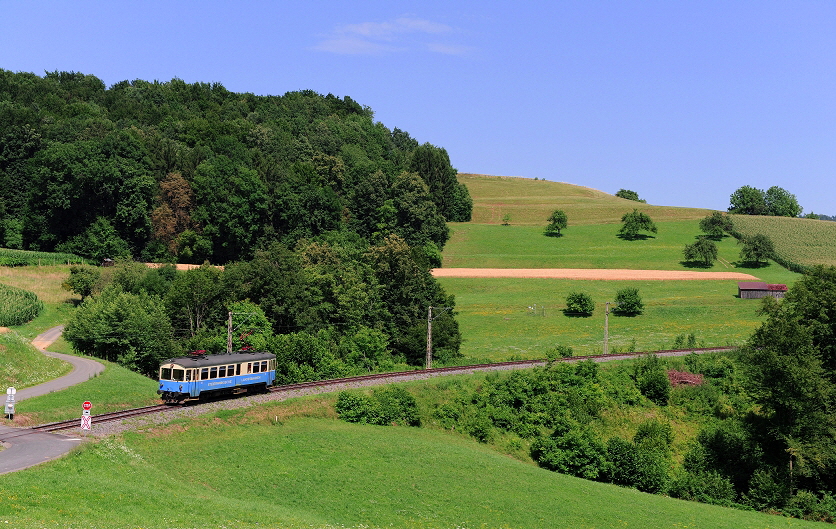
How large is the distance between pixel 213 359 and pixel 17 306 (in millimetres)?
43341

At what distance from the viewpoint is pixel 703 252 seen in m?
123

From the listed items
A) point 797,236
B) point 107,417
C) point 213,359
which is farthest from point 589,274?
point 107,417

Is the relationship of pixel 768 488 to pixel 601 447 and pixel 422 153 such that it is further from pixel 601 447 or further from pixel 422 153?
pixel 422 153

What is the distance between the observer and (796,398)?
47312 mm

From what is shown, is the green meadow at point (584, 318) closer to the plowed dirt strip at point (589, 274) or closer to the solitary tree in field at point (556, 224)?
the plowed dirt strip at point (589, 274)

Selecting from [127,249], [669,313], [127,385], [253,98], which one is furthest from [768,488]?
[253,98]

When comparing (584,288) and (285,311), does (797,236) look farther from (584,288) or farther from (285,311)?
(285,311)

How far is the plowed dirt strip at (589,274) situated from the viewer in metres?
114

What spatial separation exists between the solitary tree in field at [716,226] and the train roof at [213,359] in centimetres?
11632

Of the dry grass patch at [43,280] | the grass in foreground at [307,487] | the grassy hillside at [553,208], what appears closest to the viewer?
the grass in foreground at [307,487]

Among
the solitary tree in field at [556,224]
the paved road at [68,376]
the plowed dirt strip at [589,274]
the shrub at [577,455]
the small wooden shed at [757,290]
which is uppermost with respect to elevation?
the solitary tree in field at [556,224]

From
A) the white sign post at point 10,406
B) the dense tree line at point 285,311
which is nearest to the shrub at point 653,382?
the dense tree line at point 285,311

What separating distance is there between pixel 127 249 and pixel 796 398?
9123 centimetres

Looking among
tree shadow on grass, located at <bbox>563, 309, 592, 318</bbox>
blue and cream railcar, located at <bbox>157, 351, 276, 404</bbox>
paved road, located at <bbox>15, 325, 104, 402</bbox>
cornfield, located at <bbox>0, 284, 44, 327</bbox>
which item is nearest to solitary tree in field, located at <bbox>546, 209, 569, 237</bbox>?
tree shadow on grass, located at <bbox>563, 309, 592, 318</bbox>
